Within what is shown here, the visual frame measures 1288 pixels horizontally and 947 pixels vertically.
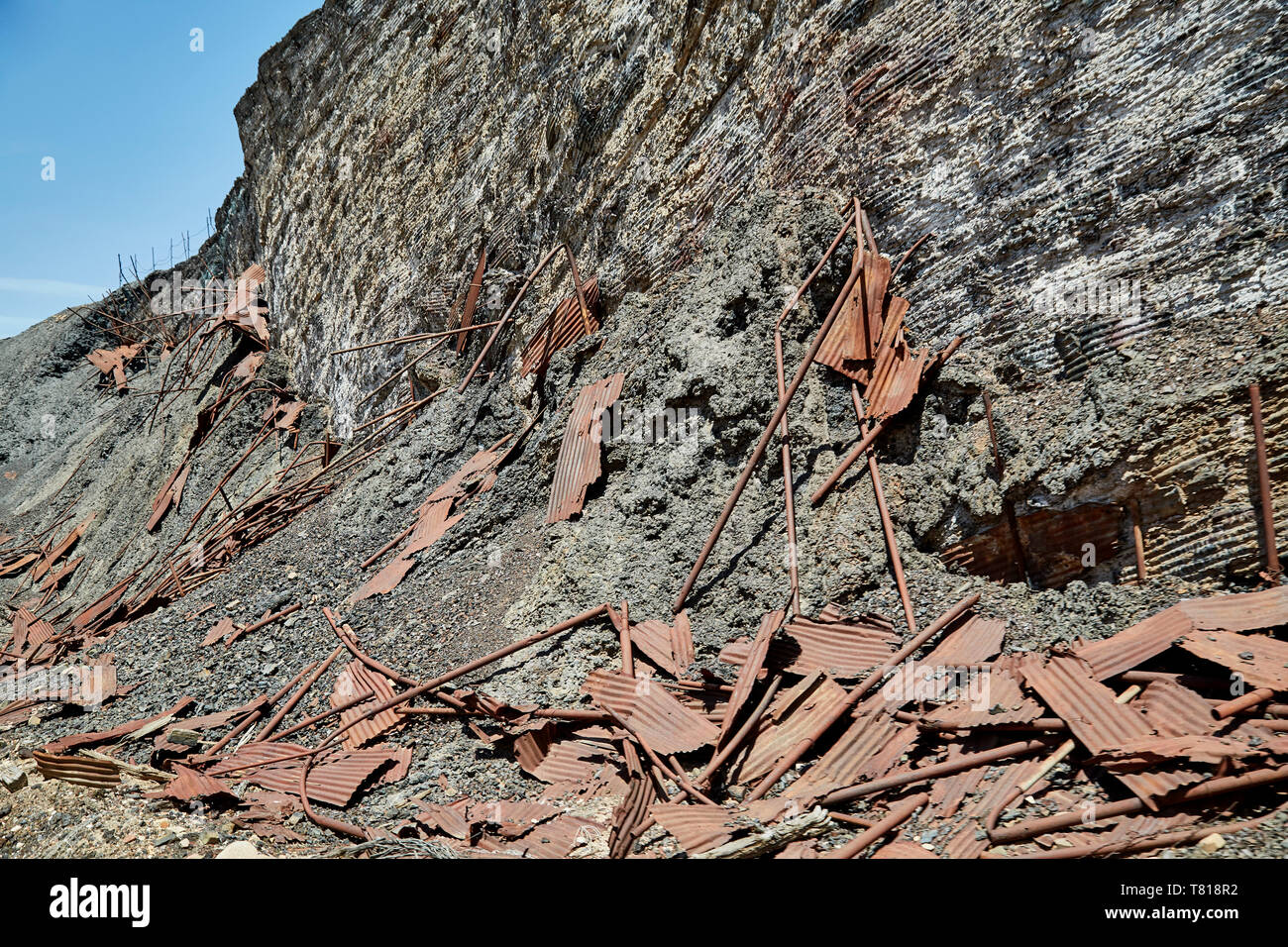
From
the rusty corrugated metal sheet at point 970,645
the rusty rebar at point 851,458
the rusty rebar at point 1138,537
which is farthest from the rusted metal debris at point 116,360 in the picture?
the rusty rebar at point 1138,537

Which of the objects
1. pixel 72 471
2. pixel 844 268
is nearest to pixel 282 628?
pixel 844 268

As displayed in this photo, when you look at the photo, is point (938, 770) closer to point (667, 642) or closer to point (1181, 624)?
point (1181, 624)

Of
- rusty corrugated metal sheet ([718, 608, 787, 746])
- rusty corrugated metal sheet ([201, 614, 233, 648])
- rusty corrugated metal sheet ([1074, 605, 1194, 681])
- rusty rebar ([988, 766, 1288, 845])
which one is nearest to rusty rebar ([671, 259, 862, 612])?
rusty corrugated metal sheet ([718, 608, 787, 746])

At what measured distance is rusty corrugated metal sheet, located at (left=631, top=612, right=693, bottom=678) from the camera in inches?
180

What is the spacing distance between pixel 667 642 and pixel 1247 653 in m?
2.67

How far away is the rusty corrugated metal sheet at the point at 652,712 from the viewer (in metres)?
4.04

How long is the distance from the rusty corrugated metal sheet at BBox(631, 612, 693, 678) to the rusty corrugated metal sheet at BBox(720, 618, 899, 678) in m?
0.31

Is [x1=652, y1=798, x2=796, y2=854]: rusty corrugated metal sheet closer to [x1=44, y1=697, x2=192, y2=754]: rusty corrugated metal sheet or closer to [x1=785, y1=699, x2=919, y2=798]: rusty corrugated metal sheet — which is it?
[x1=785, y1=699, x2=919, y2=798]: rusty corrugated metal sheet

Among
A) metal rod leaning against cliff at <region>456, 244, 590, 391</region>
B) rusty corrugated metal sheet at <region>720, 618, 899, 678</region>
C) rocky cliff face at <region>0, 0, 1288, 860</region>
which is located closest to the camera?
rocky cliff face at <region>0, 0, 1288, 860</region>

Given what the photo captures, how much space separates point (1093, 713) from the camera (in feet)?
11.0

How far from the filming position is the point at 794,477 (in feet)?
16.9

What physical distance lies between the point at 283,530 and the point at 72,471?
467 inches

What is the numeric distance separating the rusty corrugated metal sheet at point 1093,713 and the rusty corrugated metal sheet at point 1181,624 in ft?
0.30

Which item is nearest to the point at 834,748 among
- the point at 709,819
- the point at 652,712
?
the point at 709,819
